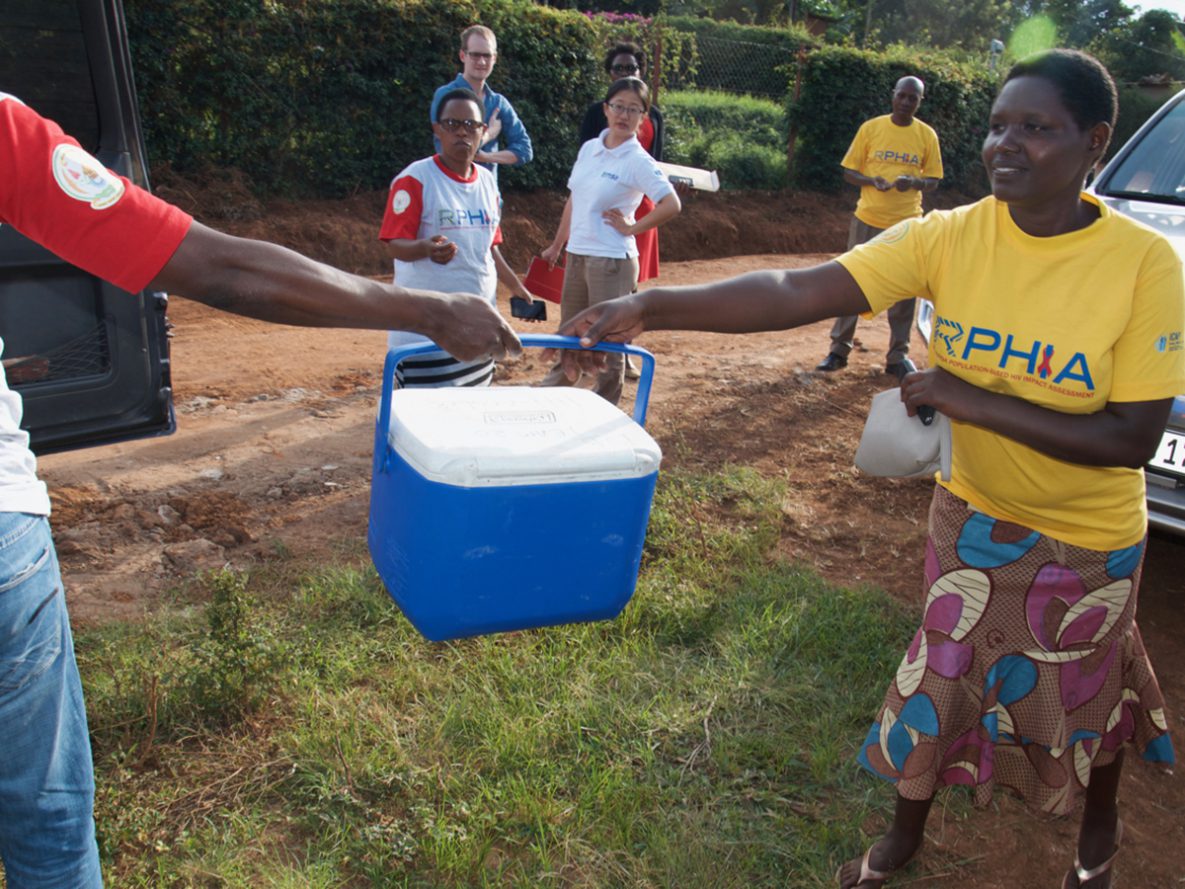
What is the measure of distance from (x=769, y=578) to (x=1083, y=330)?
6.72 feet

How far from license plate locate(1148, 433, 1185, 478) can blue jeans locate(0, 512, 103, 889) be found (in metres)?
3.47

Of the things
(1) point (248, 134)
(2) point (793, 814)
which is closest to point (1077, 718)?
(2) point (793, 814)

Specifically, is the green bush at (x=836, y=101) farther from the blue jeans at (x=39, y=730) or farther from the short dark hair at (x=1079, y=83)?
the blue jeans at (x=39, y=730)

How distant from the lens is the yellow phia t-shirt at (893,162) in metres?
6.74

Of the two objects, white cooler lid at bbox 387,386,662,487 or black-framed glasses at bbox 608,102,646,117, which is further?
black-framed glasses at bbox 608,102,646,117

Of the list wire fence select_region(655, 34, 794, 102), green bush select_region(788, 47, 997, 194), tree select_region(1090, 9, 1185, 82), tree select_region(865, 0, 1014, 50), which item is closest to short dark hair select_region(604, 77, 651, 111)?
Result: wire fence select_region(655, 34, 794, 102)

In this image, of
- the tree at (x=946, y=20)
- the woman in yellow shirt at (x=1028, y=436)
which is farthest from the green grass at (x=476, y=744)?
the tree at (x=946, y=20)

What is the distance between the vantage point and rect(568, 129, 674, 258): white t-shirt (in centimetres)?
502

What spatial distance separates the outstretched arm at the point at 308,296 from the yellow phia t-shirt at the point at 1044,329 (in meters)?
0.87

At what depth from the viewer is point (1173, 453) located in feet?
11.3

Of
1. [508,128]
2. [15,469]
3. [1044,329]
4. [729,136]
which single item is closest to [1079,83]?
[1044,329]

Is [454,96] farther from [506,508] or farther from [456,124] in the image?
[506,508]

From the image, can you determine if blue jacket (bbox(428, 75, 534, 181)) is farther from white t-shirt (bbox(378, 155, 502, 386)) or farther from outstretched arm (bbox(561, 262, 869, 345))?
outstretched arm (bbox(561, 262, 869, 345))

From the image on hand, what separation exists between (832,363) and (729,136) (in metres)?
8.47
